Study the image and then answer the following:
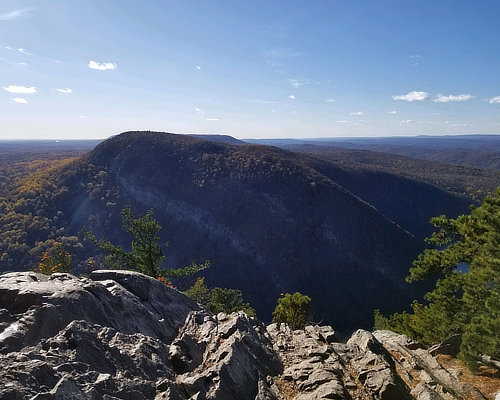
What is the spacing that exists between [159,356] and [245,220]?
110425mm

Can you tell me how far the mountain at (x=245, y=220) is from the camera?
97750 millimetres

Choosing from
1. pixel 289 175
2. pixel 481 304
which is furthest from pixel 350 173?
pixel 481 304

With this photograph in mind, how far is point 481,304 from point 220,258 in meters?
98.3

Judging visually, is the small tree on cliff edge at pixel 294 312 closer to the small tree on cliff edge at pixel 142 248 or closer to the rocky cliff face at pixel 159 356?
the rocky cliff face at pixel 159 356

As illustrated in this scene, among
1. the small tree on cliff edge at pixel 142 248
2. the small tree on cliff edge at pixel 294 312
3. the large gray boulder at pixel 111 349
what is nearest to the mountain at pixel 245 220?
the small tree on cliff edge at pixel 294 312

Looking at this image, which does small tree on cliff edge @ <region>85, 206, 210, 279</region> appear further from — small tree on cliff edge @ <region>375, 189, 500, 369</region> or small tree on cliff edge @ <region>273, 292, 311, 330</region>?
small tree on cliff edge @ <region>375, 189, 500, 369</region>

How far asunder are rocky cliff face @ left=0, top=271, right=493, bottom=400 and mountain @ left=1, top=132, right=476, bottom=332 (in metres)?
76.7

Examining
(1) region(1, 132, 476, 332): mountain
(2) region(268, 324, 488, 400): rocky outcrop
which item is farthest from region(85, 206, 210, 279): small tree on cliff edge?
(1) region(1, 132, 476, 332): mountain

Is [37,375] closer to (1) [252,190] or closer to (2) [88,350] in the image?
(2) [88,350]

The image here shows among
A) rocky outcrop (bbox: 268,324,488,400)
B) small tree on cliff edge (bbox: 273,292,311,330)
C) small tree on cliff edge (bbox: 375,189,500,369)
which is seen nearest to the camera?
rocky outcrop (bbox: 268,324,488,400)

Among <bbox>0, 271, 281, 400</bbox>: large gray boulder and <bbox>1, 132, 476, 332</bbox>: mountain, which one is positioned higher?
<bbox>0, 271, 281, 400</bbox>: large gray boulder

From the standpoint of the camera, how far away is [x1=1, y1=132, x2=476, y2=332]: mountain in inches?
3848

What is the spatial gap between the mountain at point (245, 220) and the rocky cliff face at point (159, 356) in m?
76.7

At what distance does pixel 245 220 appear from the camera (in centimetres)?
12206
